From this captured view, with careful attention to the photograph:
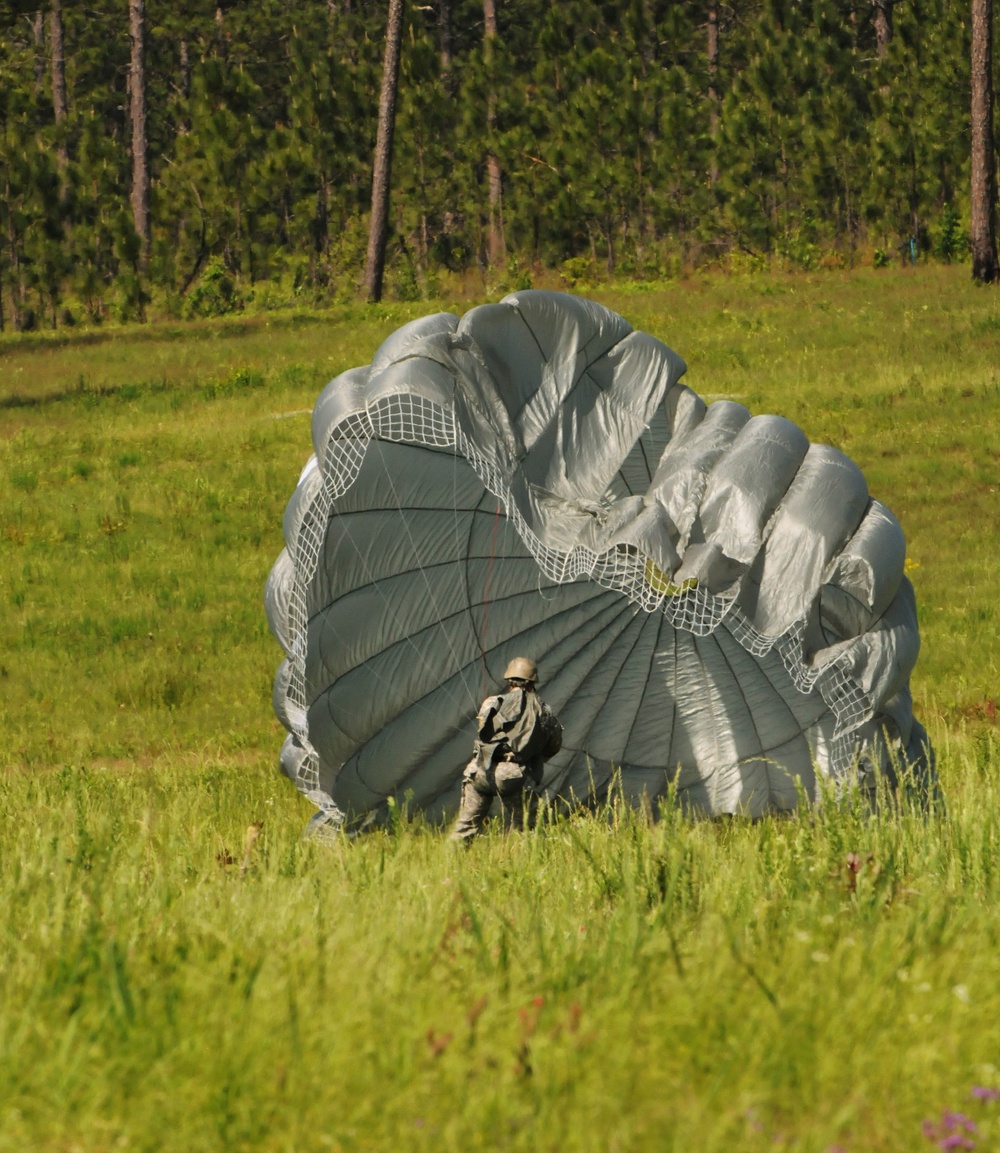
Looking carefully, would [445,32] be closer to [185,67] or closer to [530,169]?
[185,67]

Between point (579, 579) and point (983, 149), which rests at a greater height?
point (983, 149)

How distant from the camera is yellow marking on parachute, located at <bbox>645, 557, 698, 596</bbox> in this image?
9109mm

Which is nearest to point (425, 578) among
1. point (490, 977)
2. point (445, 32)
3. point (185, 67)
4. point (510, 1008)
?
point (490, 977)

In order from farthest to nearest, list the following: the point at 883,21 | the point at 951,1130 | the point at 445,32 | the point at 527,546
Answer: the point at 445,32 → the point at 883,21 → the point at 527,546 → the point at 951,1130

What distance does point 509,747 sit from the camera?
29.7ft

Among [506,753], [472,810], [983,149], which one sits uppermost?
[983,149]

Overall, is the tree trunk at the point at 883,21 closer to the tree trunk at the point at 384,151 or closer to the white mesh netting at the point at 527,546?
the tree trunk at the point at 384,151

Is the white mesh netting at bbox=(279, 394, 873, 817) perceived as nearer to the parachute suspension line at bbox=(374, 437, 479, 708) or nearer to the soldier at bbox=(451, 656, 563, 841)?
the parachute suspension line at bbox=(374, 437, 479, 708)

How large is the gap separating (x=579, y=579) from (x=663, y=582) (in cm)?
214

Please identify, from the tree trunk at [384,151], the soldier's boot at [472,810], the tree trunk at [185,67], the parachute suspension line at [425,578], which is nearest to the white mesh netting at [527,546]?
the parachute suspension line at [425,578]

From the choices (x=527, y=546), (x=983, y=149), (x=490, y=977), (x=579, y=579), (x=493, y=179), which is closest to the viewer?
(x=490, y=977)

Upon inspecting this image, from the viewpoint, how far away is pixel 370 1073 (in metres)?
3.91

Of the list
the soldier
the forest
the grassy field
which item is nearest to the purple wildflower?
the grassy field

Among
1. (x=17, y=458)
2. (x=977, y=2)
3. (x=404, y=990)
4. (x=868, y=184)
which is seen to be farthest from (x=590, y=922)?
(x=868, y=184)
